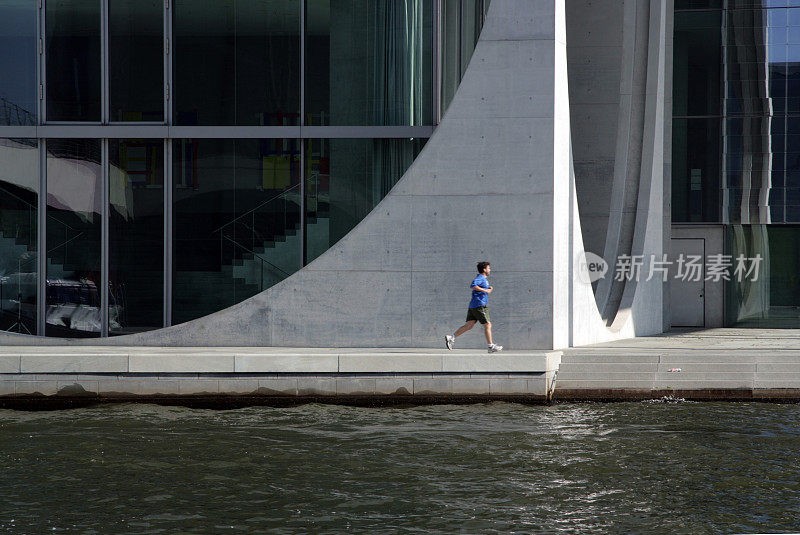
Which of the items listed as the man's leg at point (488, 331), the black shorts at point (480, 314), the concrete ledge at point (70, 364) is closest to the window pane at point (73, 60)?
the concrete ledge at point (70, 364)

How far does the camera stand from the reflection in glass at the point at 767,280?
84.1ft

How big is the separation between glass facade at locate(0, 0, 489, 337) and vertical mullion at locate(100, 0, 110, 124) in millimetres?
28

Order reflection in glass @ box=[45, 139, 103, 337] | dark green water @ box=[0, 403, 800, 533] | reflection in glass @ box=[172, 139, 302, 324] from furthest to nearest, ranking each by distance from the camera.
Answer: reflection in glass @ box=[45, 139, 103, 337], reflection in glass @ box=[172, 139, 302, 324], dark green water @ box=[0, 403, 800, 533]

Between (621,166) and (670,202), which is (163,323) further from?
(670,202)

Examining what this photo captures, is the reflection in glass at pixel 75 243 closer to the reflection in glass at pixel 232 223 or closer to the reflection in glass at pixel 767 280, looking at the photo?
the reflection in glass at pixel 232 223

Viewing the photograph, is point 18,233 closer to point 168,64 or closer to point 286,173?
point 168,64

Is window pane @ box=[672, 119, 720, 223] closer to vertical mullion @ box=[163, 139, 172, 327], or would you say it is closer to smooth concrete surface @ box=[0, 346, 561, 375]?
smooth concrete surface @ box=[0, 346, 561, 375]

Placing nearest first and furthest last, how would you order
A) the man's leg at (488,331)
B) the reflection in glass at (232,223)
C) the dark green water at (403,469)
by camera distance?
1. the dark green water at (403,469)
2. the man's leg at (488,331)
3. the reflection in glass at (232,223)

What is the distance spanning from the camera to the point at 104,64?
18203mm

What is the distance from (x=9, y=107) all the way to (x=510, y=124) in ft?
29.6

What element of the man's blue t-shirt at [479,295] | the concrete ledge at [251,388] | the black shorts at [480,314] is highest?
the man's blue t-shirt at [479,295]

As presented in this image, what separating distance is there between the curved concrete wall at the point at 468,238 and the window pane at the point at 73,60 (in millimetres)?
4507

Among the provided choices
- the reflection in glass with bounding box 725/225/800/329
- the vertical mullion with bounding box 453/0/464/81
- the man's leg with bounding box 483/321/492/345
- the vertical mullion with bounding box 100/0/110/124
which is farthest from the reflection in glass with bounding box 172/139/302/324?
the reflection in glass with bounding box 725/225/800/329

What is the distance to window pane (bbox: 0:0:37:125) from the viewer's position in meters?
18.2
